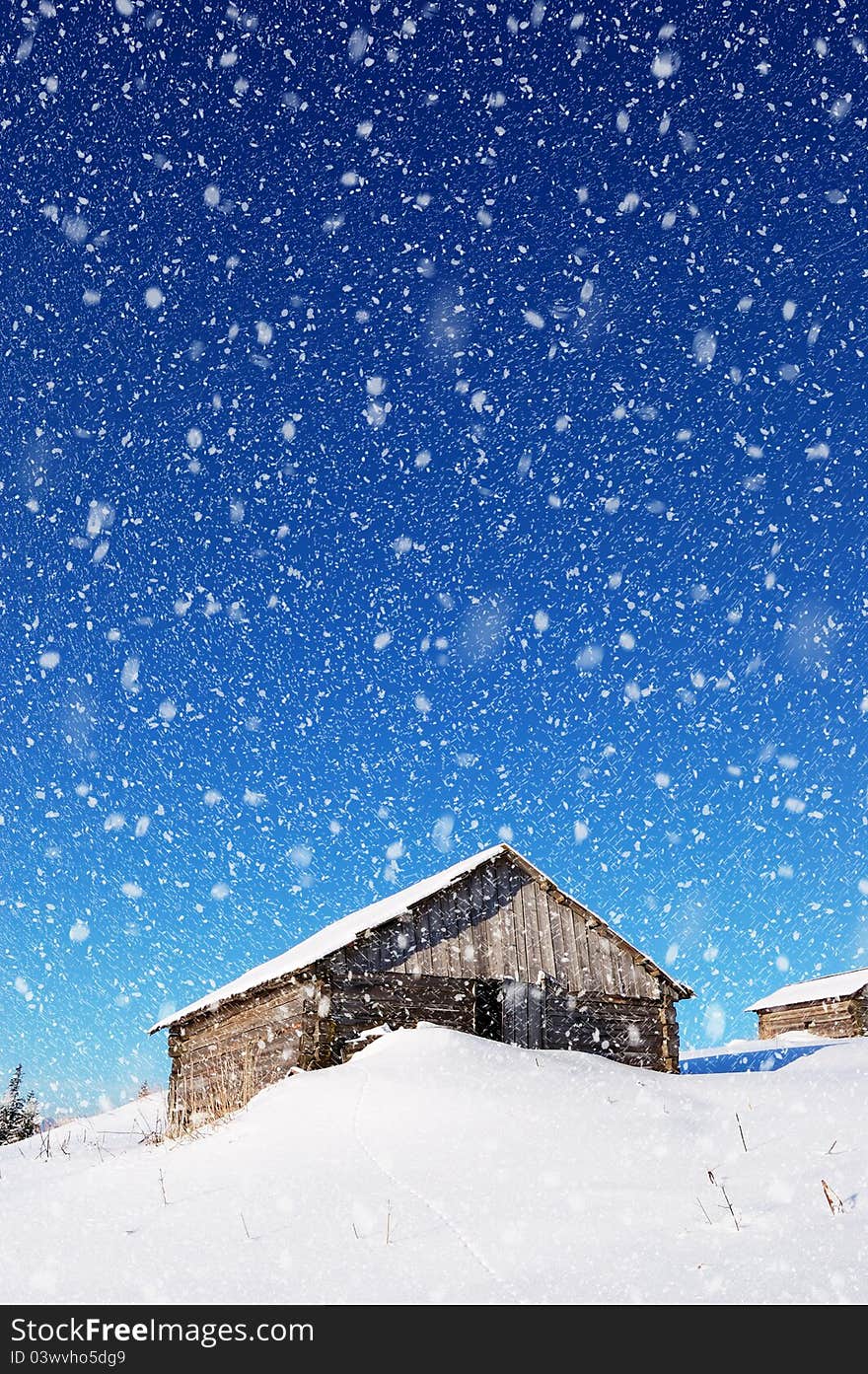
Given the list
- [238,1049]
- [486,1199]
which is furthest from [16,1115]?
[486,1199]

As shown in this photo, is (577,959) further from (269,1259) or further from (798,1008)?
(798,1008)

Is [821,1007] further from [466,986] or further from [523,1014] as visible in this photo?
[466,986]

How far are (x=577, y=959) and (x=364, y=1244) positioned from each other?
13.8 metres

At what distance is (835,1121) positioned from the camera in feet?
20.6

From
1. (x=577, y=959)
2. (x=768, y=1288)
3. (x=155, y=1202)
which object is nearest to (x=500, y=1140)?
(x=155, y=1202)

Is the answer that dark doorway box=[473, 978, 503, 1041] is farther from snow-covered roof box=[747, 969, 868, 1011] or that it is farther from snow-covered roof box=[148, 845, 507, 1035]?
snow-covered roof box=[747, 969, 868, 1011]

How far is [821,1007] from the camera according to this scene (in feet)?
110

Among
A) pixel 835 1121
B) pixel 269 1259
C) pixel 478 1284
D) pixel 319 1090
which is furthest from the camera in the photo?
pixel 319 1090

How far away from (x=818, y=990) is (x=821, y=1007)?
1126mm

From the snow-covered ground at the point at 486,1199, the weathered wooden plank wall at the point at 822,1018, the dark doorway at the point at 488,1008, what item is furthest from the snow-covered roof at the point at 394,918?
the weathered wooden plank wall at the point at 822,1018

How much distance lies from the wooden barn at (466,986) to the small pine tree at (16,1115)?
27519mm

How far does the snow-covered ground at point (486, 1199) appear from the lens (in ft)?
13.8
